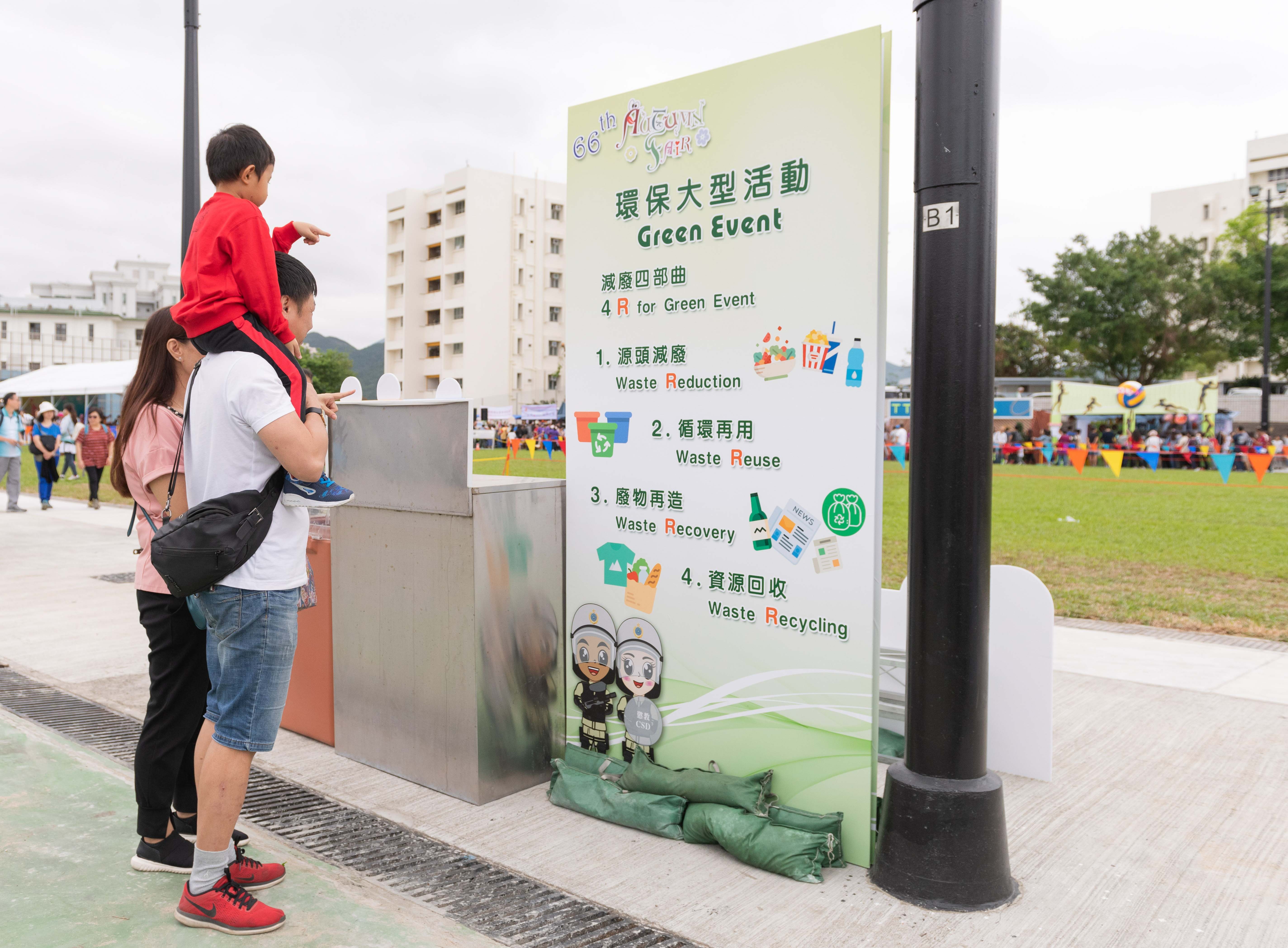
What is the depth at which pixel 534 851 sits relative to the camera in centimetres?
324

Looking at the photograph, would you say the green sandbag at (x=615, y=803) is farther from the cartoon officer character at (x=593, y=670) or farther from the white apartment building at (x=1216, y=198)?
the white apartment building at (x=1216, y=198)

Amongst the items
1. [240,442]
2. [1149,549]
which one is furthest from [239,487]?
[1149,549]

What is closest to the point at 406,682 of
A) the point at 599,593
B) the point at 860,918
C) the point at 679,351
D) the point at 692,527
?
the point at 599,593

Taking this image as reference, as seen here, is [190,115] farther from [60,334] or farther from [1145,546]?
[60,334]

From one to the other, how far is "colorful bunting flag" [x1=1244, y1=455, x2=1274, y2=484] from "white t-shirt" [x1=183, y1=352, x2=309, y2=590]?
2608 cm

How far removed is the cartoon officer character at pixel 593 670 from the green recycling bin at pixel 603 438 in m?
0.64

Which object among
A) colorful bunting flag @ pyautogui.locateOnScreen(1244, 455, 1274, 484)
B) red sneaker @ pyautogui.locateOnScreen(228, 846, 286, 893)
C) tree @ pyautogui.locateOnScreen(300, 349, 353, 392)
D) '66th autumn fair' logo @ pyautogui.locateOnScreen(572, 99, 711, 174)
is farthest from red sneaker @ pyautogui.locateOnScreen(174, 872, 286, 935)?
tree @ pyautogui.locateOnScreen(300, 349, 353, 392)

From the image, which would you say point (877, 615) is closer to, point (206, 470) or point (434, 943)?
point (434, 943)

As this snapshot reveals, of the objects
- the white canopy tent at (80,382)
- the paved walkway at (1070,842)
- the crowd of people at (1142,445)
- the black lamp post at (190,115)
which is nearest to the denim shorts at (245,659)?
the paved walkway at (1070,842)

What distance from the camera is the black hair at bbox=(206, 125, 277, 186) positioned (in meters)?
2.56

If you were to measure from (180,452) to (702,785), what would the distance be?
7.07 feet

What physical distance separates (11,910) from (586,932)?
1.72 meters

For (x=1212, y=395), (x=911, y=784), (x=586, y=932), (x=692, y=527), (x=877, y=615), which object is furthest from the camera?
(x=1212, y=395)

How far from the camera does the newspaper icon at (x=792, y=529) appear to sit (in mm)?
3201
